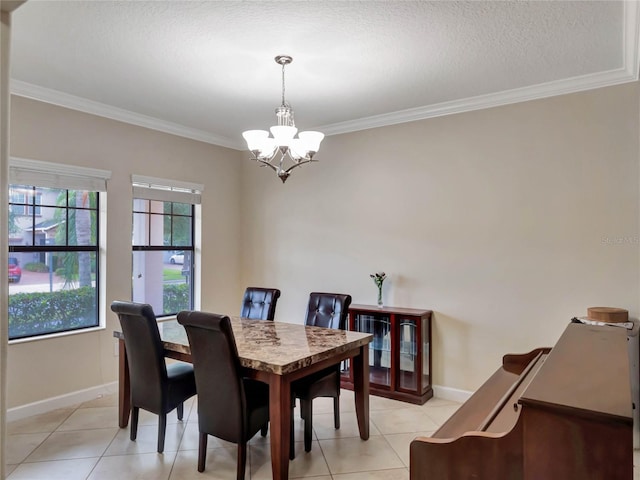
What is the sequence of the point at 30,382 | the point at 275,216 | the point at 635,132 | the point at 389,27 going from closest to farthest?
the point at 389,27, the point at 635,132, the point at 30,382, the point at 275,216

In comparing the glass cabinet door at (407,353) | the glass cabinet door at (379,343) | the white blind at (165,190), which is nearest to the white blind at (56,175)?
the white blind at (165,190)

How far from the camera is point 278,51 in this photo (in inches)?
108

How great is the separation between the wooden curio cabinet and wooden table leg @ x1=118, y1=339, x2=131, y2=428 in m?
2.02

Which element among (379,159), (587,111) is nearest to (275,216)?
(379,159)

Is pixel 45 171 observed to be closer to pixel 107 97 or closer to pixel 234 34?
pixel 107 97

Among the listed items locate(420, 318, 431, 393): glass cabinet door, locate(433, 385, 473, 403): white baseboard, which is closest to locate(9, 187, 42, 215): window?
locate(420, 318, 431, 393): glass cabinet door

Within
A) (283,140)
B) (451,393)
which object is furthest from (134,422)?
(451,393)

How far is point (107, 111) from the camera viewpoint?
388 cm

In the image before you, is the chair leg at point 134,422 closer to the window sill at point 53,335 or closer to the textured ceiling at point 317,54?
the window sill at point 53,335

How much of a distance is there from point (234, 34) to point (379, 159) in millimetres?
2115

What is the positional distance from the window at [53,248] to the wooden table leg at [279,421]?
247 centimetres

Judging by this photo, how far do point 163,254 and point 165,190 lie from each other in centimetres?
71

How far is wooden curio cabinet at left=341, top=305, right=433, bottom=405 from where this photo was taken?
3.76 metres

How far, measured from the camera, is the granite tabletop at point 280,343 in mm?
2314
